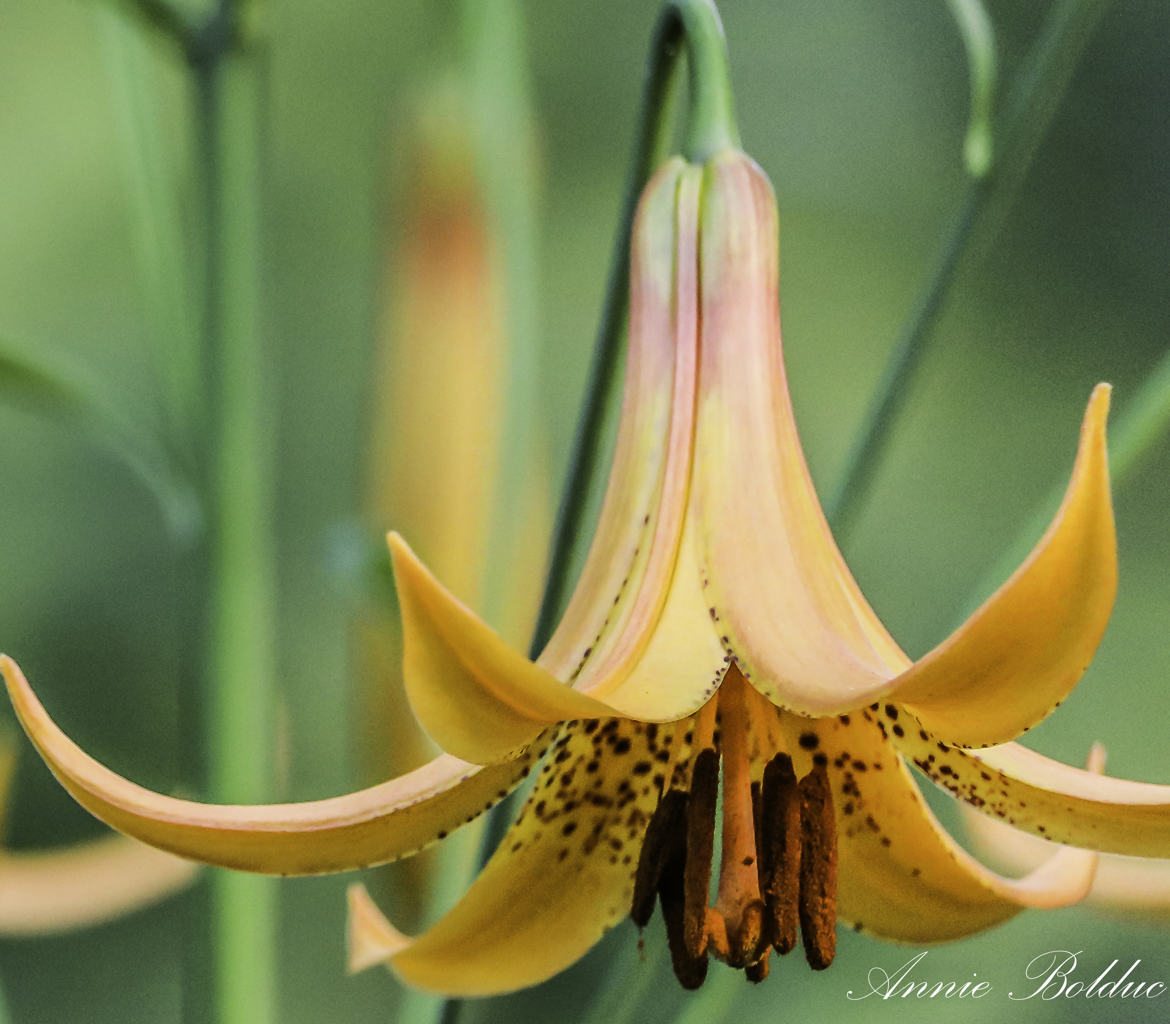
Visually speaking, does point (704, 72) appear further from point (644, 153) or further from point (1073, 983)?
point (1073, 983)

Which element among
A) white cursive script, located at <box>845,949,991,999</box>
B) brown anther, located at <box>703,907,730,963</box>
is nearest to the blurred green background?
white cursive script, located at <box>845,949,991,999</box>

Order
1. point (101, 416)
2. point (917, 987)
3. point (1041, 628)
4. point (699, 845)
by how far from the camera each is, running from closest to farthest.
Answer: point (1041, 628) → point (699, 845) → point (101, 416) → point (917, 987)

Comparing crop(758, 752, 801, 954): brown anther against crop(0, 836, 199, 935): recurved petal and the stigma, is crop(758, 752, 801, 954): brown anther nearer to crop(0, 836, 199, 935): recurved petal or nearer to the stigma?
the stigma

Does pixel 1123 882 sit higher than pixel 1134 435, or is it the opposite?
pixel 1134 435

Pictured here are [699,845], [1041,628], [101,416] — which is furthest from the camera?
[101,416]

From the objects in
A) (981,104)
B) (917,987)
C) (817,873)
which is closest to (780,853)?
(817,873)

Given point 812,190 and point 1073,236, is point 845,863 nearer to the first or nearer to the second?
point 1073,236

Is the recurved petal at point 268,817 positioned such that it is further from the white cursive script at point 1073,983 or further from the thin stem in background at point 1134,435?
the white cursive script at point 1073,983
